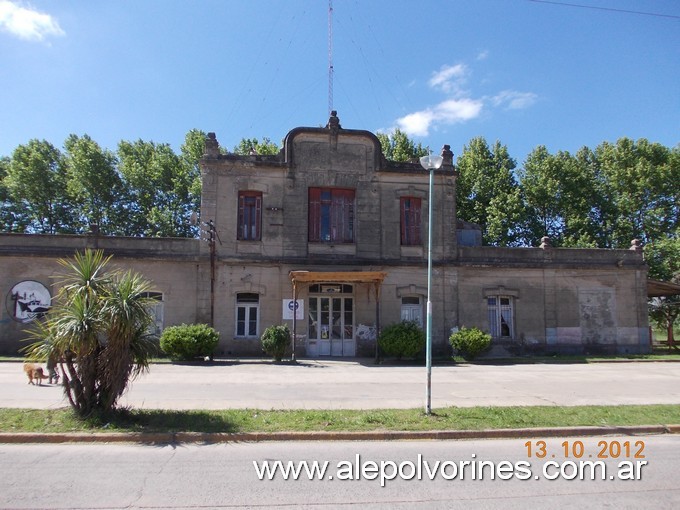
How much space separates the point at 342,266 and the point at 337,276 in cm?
200

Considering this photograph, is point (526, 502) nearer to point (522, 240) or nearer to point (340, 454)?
point (340, 454)

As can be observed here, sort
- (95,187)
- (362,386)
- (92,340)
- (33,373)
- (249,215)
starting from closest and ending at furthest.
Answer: (92,340) → (33,373) → (362,386) → (249,215) → (95,187)

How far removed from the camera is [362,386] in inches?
527

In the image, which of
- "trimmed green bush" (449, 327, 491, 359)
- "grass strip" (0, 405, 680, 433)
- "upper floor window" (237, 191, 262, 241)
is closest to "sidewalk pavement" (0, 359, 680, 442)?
"grass strip" (0, 405, 680, 433)

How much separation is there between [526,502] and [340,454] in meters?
2.65

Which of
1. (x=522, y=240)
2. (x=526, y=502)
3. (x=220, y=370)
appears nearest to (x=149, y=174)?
(x=220, y=370)

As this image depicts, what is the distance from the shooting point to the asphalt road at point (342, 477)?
5320 mm

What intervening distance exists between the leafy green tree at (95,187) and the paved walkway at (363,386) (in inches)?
835

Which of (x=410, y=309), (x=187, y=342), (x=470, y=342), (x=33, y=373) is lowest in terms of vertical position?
(x=33, y=373)

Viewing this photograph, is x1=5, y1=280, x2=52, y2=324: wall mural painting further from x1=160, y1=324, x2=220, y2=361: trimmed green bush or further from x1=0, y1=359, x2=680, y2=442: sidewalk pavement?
x1=160, y1=324, x2=220, y2=361: trimmed green bush

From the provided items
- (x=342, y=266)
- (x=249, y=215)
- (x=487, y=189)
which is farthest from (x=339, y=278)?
(x=487, y=189)

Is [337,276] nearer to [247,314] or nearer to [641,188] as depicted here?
[247,314]

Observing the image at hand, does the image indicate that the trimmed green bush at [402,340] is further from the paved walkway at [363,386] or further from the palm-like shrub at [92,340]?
the palm-like shrub at [92,340]

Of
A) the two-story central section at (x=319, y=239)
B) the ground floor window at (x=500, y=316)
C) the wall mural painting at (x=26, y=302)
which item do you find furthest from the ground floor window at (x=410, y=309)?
the wall mural painting at (x=26, y=302)
